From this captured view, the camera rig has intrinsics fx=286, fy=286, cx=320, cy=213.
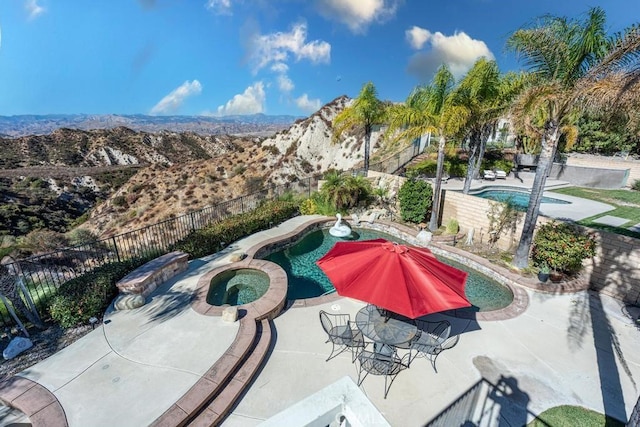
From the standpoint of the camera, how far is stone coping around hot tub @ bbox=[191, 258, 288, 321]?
263 inches

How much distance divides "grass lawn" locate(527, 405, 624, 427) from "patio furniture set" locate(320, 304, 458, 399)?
1595 mm

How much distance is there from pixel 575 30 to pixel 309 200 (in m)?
11.1

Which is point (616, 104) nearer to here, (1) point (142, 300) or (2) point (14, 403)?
(1) point (142, 300)

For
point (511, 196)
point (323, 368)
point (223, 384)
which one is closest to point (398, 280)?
point (323, 368)

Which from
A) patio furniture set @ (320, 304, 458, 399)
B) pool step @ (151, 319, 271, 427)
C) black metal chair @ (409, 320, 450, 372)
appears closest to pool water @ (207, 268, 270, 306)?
pool step @ (151, 319, 271, 427)

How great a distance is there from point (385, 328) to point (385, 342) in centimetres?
40

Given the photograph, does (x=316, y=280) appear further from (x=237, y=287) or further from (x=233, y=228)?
(x=233, y=228)

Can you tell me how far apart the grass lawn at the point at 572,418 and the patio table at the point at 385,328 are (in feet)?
7.14

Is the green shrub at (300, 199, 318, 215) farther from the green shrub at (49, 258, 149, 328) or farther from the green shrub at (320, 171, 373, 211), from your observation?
the green shrub at (49, 258, 149, 328)

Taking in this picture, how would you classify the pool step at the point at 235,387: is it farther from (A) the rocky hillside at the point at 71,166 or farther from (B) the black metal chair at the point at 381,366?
(A) the rocky hillside at the point at 71,166

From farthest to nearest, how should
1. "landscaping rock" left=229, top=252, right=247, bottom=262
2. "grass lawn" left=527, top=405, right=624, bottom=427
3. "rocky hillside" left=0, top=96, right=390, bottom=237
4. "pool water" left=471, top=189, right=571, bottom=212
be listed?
"rocky hillside" left=0, top=96, right=390, bottom=237 < "pool water" left=471, top=189, right=571, bottom=212 < "landscaping rock" left=229, top=252, right=247, bottom=262 < "grass lawn" left=527, top=405, right=624, bottom=427

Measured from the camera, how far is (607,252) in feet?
26.4

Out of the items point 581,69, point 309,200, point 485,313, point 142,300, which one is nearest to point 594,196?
point 581,69

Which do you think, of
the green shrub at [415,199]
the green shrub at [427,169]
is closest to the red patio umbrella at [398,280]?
the green shrub at [415,199]
